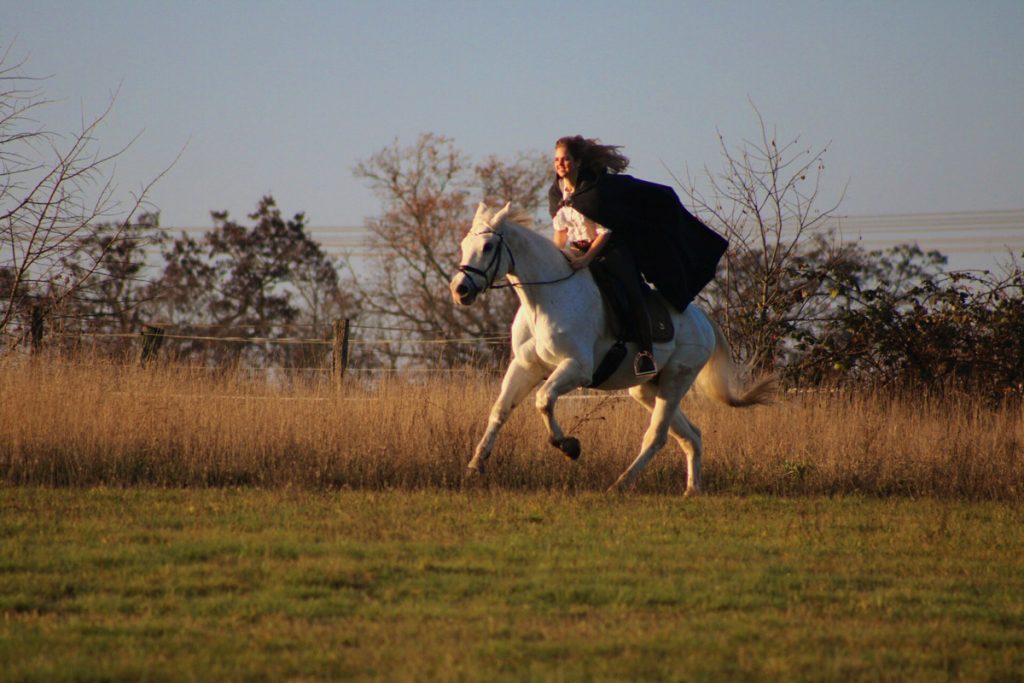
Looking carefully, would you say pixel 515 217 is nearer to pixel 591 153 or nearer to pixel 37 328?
pixel 591 153

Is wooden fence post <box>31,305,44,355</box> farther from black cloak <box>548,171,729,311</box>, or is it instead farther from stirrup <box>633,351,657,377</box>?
stirrup <box>633,351,657,377</box>

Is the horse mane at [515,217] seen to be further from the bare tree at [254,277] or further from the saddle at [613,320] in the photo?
the bare tree at [254,277]

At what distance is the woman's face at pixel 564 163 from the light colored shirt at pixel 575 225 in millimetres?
199

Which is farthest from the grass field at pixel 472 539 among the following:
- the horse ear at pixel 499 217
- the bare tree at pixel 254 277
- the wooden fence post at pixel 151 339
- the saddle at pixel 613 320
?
the bare tree at pixel 254 277

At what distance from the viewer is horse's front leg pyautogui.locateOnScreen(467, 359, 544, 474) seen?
10.6 meters

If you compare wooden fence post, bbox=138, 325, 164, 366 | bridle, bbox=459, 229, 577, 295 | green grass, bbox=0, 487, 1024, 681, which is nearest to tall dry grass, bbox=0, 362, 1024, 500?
green grass, bbox=0, 487, 1024, 681

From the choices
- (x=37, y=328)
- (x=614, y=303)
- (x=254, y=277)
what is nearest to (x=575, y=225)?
(x=614, y=303)

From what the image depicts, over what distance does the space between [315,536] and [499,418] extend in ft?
10.2

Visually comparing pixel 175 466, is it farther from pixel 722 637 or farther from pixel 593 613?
pixel 722 637

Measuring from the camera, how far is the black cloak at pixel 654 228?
36.2 feet

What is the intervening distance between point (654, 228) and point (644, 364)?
54.1 inches

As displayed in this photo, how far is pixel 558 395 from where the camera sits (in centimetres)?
1029

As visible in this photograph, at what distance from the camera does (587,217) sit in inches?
438

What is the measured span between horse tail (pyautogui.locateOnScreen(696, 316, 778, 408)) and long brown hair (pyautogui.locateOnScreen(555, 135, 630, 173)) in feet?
7.86
